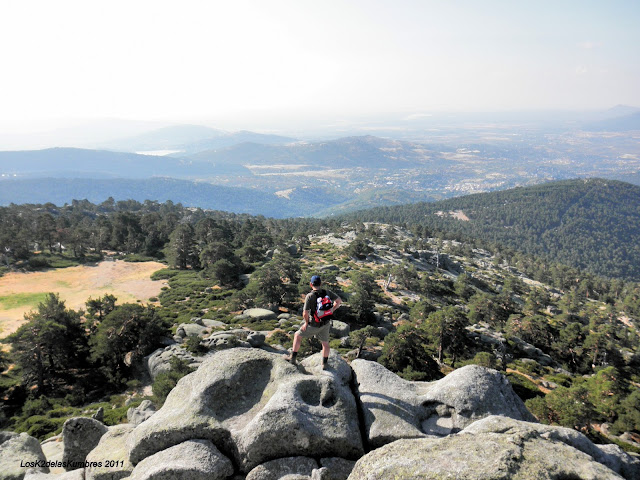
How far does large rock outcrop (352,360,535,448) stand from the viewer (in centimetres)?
1155

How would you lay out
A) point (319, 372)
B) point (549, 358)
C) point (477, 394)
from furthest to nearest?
point (549, 358) < point (319, 372) < point (477, 394)

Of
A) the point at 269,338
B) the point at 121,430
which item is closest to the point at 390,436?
the point at 121,430

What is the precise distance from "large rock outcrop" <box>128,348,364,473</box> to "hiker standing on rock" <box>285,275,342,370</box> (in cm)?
108

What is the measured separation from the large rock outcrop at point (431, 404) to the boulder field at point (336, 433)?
42 millimetres

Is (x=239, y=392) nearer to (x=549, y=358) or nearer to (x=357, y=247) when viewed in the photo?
(x=549, y=358)

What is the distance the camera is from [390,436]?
1116 centimetres

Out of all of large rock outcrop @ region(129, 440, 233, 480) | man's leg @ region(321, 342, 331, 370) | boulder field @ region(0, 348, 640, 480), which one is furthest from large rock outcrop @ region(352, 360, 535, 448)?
large rock outcrop @ region(129, 440, 233, 480)

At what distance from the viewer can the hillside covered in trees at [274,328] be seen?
3191cm

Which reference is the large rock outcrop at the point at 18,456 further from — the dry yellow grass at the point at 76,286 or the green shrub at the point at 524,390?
the dry yellow grass at the point at 76,286

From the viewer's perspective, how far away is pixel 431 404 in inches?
505

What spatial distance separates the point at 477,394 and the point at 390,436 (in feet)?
13.4

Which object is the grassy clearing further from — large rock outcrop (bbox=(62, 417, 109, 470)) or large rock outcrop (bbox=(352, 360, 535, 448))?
large rock outcrop (bbox=(352, 360, 535, 448))

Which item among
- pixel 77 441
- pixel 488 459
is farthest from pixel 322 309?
pixel 77 441

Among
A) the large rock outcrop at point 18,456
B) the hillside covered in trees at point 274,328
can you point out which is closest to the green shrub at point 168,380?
the hillside covered in trees at point 274,328
